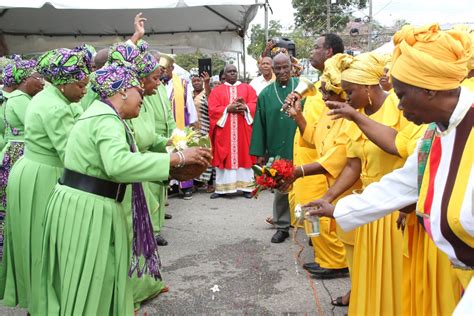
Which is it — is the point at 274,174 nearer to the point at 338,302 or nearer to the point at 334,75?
the point at 334,75

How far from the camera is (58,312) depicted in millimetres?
3336

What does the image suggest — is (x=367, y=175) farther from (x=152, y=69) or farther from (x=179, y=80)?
(x=179, y=80)

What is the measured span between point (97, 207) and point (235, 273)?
8.50 feet

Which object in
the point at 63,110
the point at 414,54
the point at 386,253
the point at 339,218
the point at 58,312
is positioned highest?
the point at 414,54

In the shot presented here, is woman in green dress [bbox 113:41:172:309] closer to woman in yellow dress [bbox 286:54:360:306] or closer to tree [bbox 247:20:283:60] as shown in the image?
woman in yellow dress [bbox 286:54:360:306]

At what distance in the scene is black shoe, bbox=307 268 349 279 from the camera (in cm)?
529

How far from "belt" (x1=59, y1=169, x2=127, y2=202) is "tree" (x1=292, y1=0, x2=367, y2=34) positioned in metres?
43.8

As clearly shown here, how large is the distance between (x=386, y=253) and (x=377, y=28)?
41087mm

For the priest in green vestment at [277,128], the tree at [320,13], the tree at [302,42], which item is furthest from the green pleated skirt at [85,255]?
the tree at [320,13]

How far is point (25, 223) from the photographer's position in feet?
14.2

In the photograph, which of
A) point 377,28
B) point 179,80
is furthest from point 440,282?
point 377,28

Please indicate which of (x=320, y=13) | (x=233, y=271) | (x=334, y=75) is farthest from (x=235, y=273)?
(x=320, y=13)

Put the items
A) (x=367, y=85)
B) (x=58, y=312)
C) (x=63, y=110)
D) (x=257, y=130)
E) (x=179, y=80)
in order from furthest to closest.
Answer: (x=179, y=80), (x=257, y=130), (x=63, y=110), (x=367, y=85), (x=58, y=312)

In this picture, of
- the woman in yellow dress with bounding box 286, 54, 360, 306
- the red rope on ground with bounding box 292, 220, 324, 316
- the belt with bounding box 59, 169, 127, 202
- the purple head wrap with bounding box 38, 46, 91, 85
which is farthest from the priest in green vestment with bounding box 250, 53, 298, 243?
the belt with bounding box 59, 169, 127, 202
